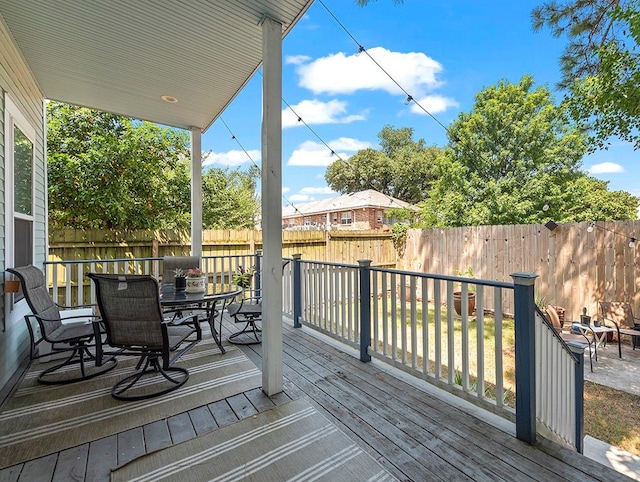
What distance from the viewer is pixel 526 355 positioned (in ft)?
6.02

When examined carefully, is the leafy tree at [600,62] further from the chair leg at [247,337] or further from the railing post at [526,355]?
Answer: the chair leg at [247,337]

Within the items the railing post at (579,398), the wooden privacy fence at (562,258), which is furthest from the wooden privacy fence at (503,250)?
the railing post at (579,398)

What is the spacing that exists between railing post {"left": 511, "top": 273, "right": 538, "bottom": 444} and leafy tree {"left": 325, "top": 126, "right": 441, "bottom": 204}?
1875 centimetres

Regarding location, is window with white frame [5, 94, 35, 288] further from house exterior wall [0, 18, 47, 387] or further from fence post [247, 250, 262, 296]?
fence post [247, 250, 262, 296]

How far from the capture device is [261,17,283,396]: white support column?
2.32 m

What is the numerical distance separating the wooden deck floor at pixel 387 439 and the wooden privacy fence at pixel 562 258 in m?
4.45

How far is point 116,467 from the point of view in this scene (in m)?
1.66

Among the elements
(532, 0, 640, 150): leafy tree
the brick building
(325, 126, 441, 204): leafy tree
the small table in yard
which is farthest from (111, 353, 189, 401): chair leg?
(325, 126, 441, 204): leafy tree

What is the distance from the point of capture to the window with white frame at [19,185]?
280 centimetres

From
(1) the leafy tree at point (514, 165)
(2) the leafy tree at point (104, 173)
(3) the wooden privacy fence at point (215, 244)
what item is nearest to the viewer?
(3) the wooden privacy fence at point (215, 244)

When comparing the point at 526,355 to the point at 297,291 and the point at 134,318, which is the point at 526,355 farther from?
the point at 297,291

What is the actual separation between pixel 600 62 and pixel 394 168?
17.2m

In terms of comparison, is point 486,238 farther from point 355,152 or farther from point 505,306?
point 355,152

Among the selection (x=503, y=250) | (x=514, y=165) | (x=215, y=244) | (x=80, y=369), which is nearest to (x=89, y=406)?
(x=80, y=369)
